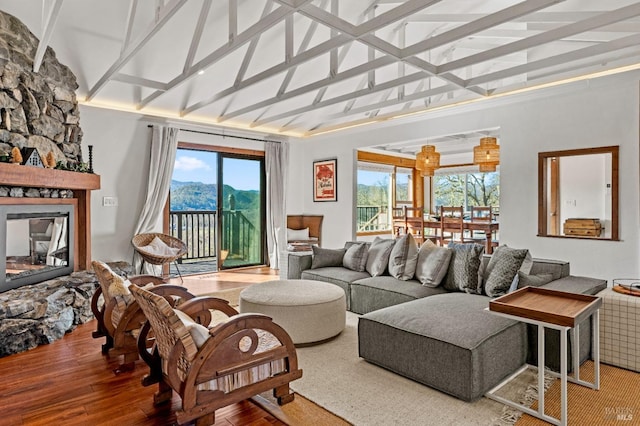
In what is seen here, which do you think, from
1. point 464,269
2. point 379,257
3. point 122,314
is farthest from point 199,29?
point 464,269

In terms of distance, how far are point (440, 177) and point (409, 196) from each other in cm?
100

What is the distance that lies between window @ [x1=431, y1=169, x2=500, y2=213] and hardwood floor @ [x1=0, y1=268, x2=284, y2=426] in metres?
8.42

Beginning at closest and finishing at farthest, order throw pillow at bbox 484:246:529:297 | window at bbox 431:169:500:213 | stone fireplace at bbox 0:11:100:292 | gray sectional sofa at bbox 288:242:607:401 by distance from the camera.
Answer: gray sectional sofa at bbox 288:242:607:401
throw pillow at bbox 484:246:529:297
stone fireplace at bbox 0:11:100:292
window at bbox 431:169:500:213

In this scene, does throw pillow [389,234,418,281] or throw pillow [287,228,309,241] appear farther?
throw pillow [287,228,309,241]

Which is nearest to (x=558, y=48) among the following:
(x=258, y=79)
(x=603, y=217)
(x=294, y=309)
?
(x=603, y=217)

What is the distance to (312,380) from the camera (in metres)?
2.59

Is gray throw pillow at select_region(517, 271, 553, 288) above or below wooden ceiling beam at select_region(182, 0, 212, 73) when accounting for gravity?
below

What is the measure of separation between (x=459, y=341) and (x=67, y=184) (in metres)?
4.18

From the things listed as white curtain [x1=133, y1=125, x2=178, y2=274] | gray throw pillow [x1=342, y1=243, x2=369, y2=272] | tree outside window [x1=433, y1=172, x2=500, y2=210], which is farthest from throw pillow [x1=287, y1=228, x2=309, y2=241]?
tree outside window [x1=433, y1=172, x2=500, y2=210]

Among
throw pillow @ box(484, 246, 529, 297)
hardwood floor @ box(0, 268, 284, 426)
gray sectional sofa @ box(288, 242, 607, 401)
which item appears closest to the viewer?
hardwood floor @ box(0, 268, 284, 426)

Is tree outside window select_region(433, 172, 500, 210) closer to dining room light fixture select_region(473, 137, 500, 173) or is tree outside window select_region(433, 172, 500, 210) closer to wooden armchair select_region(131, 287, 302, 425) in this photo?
dining room light fixture select_region(473, 137, 500, 173)

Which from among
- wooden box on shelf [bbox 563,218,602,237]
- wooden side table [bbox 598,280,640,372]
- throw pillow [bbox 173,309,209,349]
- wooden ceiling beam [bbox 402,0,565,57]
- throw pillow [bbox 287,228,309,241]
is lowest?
wooden side table [bbox 598,280,640,372]

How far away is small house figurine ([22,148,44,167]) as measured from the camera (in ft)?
11.8

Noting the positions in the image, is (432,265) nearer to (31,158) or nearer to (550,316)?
(550,316)
